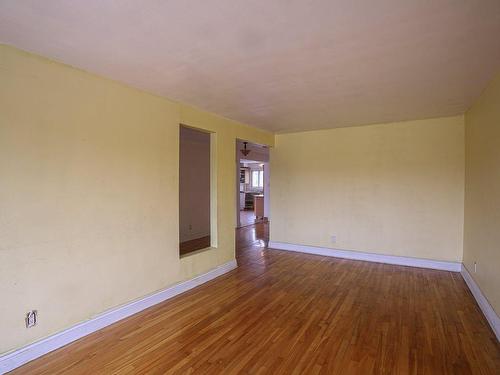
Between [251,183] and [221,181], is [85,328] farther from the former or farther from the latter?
[251,183]

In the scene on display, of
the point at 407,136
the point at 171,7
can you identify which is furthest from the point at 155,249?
the point at 407,136

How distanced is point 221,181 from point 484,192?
323cm

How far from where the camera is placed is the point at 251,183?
15.8m

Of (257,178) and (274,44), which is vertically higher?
(274,44)

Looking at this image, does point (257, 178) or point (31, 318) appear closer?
point (31, 318)

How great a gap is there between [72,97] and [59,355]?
2143 millimetres

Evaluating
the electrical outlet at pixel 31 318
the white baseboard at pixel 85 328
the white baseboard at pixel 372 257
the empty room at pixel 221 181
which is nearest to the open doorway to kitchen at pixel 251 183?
the white baseboard at pixel 372 257

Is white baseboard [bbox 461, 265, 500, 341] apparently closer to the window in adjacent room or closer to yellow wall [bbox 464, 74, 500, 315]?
yellow wall [bbox 464, 74, 500, 315]

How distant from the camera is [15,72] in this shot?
2.05m

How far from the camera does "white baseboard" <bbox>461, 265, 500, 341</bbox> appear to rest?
2.48m

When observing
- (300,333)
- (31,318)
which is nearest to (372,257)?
(300,333)

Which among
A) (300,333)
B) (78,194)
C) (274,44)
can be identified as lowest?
(300,333)

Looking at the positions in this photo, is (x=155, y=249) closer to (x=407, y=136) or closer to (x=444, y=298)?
(x=444, y=298)

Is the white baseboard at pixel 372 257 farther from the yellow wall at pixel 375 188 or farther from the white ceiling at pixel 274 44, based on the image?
the white ceiling at pixel 274 44
